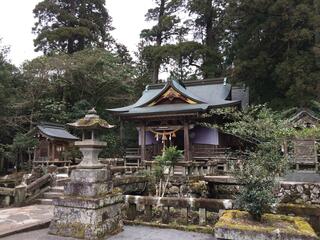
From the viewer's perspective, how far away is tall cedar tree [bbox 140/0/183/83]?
100 feet

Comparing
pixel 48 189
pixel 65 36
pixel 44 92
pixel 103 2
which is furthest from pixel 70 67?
pixel 48 189

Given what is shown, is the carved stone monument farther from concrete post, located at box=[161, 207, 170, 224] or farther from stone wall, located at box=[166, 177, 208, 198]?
stone wall, located at box=[166, 177, 208, 198]

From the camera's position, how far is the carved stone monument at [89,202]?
Result: 5438 mm

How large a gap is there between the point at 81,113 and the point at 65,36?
10152mm

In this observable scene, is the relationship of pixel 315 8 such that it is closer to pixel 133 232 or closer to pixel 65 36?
pixel 133 232

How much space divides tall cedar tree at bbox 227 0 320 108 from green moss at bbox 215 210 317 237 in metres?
16.0

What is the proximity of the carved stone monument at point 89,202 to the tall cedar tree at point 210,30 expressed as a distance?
24924mm

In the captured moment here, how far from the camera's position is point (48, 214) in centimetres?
785

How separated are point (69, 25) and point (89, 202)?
31511mm

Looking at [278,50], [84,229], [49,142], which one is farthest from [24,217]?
[278,50]

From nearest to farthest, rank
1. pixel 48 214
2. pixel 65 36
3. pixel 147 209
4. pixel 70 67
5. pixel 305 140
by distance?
pixel 147 209 → pixel 48 214 → pixel 305 140 → pixel 70 67 → pixel 65 36

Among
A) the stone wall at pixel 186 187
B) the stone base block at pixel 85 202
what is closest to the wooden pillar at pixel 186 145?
the stone wall at pixel 186 187

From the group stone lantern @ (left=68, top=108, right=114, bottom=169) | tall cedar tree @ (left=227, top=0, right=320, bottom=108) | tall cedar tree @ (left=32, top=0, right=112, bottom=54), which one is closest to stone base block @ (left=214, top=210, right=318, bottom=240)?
stone lantern @ (left=68, top=108, right=114, bottom=169)

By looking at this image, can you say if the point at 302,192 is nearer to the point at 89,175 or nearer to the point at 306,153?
the point at 306,153
